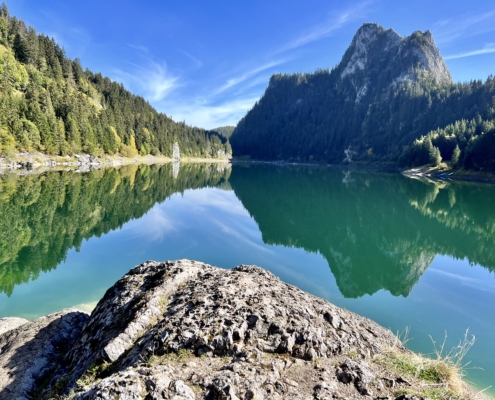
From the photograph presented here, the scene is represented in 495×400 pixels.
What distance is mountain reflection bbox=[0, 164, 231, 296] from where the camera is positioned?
17188 millimetres

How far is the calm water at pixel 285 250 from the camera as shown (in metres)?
13.7

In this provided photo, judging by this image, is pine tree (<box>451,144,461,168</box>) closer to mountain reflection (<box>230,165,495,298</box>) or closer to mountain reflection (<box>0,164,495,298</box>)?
mountain reflection (<box>230,165,495,298</box>)

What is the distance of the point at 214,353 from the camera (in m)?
5.15

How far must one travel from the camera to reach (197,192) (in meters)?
53.8

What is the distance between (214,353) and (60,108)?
10249cm

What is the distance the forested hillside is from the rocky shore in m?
70.6

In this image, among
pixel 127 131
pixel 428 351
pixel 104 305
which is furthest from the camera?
pixel 127 131

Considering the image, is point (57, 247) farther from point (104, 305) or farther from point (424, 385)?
point (424, 385)

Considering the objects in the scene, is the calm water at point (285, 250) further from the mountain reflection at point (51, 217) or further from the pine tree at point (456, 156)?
the pine tree at point (456, 156)

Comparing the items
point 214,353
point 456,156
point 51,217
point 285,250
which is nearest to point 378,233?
point 285,250

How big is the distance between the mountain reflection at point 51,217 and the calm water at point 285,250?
0.10 metres

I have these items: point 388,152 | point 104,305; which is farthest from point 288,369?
point 388,152

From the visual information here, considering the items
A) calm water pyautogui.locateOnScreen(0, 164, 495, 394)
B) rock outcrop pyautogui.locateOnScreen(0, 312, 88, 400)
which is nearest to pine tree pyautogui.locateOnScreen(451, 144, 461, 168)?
calm water pyautogui.locateOnScreen(0, 164, 495, 394)

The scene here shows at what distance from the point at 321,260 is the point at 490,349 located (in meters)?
10.5
